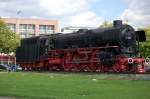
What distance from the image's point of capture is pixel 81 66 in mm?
42719

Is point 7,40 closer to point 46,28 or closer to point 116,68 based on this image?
point 116,68

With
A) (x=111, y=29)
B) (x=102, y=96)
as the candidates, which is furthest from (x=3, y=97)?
(x=111, y=29)

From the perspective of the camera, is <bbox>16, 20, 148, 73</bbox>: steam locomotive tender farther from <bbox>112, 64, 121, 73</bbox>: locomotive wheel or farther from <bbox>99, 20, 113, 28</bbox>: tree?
<bbox>99, 20, 113, 28</bbox>: tree

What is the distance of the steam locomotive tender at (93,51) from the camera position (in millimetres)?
38594

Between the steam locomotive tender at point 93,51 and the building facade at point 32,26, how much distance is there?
9788 centimetres

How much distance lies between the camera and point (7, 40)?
78.9 meters

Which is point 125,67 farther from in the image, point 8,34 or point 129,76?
point 8,34

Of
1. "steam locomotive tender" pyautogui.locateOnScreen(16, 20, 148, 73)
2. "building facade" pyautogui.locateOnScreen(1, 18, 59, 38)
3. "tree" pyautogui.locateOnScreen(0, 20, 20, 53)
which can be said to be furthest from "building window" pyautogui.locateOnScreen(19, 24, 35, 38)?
"steam locomotive tender" pyautogui.locateOnScreen(16, 20, 148, 73)

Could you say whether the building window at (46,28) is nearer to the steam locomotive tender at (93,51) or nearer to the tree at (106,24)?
the tree at (106,24)

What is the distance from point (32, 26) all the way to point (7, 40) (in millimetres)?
77099

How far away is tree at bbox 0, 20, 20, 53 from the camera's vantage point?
7746 centimetres

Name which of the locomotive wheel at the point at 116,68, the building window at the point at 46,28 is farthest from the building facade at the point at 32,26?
the locomotive wheel at the point at 116,68

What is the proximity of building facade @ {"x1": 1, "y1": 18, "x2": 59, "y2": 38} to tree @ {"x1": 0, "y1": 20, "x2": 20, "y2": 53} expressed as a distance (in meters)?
64.9

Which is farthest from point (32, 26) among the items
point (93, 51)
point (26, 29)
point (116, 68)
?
point (116, 68)
